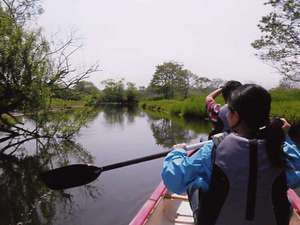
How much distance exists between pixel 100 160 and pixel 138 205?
309cm

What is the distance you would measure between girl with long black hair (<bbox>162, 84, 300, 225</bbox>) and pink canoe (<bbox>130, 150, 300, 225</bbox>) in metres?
1.31

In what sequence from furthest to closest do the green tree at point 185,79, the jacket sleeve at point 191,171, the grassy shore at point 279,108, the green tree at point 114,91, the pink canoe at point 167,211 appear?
the green tree at point 114,91
the green tree at point 185,79
the grassy shore at point 279,108
the pink canoe at point 167,211
the jacket sleeve at point 191,171

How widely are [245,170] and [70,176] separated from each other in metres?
1.83

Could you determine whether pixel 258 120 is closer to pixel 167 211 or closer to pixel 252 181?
pixel 252 181

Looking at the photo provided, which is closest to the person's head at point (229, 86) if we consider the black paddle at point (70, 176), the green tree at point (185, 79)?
the black paddle at point (70, 176)

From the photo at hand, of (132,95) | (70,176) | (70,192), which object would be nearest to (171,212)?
(70,176)

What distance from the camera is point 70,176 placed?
2.08 meters

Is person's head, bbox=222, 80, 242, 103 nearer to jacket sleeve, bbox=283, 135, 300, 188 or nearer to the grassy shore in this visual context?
jacket sleeve, bbox=283, 135, 300, 188

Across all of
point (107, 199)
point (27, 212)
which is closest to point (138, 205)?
point (107, 199)

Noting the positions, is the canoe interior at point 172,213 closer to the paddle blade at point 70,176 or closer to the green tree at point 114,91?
the paddle blade at point 70,176

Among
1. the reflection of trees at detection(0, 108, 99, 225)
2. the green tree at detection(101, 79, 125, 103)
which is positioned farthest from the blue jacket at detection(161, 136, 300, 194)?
the green tree at detection(101, 79, 125, 103)

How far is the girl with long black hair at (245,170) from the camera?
899 mm

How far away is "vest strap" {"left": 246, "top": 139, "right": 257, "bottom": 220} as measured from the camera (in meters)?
0.89

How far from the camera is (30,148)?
7.68 meters
